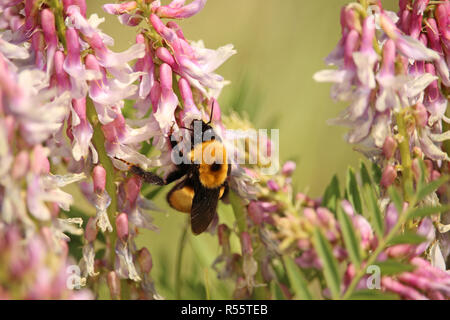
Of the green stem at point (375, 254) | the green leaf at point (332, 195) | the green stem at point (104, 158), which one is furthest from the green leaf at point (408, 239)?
the green stem at point (104, 158)

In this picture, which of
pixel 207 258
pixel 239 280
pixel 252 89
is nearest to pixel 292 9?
pixel 252 89

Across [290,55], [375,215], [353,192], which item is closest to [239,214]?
[353,192]

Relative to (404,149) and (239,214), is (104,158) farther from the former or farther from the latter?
(404,149)

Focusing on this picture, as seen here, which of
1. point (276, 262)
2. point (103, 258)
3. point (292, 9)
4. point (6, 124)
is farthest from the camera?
point (292, 9)

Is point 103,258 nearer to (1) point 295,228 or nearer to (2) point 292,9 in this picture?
(1) point 295,228

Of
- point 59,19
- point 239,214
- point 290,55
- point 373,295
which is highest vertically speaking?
point 290,55
